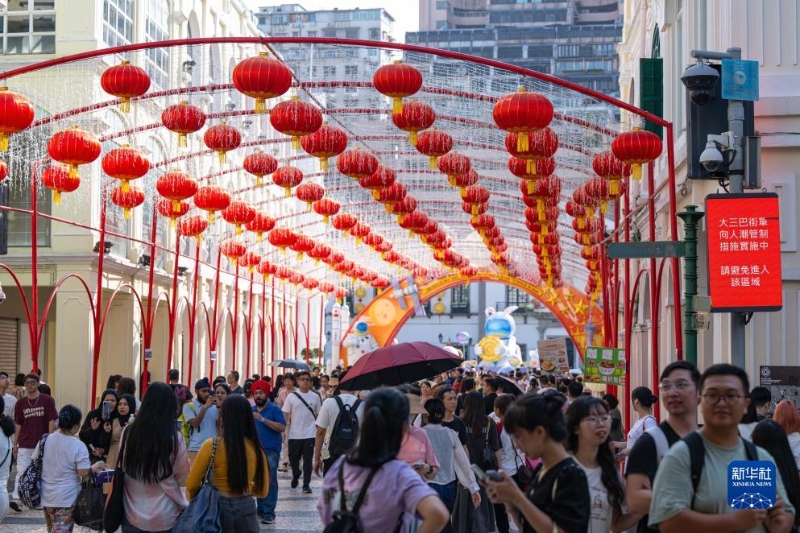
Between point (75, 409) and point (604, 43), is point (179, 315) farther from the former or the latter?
point (604, 43)

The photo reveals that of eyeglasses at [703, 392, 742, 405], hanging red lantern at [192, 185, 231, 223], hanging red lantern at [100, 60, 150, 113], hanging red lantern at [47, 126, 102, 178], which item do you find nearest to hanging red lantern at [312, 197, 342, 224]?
hanging red lantern at [192, 185, 231, 223]

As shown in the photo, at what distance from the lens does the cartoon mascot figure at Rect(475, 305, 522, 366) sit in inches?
2285

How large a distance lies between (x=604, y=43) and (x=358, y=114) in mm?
96609

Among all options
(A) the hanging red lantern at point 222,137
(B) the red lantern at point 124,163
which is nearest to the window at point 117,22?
(B) the red lantern at point 124,163

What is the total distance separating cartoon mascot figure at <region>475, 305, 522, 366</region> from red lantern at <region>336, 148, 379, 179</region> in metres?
38.0

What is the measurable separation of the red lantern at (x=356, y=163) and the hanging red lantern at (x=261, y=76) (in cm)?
489

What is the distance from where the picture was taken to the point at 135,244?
116 ft

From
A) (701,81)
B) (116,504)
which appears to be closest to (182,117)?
(701,81)

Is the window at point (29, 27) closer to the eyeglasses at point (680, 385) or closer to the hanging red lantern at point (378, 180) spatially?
the hanging red lantern at point (378, 180)

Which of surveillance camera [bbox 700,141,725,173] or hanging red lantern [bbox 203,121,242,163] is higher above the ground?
hanging red lantern [bbox 203,121,242,163]

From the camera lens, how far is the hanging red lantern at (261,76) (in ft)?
49.7

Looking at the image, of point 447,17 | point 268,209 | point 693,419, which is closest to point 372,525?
point 693,419

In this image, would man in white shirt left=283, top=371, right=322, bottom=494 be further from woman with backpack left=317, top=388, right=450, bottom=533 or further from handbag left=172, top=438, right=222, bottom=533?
woman with backpack left=317, top=388, right=450, bottom=533

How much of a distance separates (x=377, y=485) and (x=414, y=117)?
481 inches
